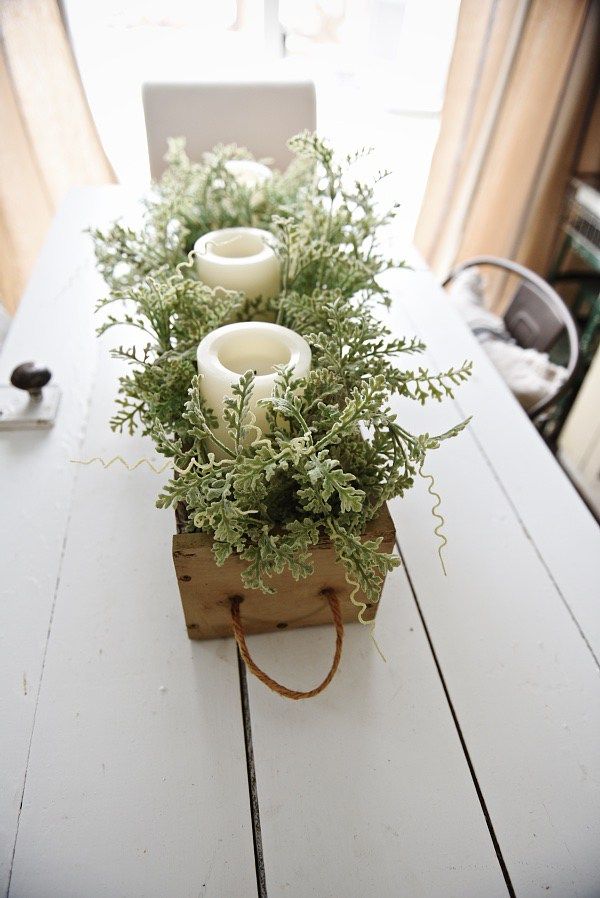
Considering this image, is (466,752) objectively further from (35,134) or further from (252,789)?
(35,134)

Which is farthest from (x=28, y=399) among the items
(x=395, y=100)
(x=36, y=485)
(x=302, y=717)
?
(x=395, y=100)

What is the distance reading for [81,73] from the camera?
1.91 metres

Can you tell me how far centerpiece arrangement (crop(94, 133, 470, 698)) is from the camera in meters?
0.49

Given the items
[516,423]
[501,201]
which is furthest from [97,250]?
[501,201]

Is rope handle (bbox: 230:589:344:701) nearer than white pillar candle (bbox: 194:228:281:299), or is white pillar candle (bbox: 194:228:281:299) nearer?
rope handle (bbox: 230:589:344:701)

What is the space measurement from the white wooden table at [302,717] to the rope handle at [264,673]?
6 centimetres

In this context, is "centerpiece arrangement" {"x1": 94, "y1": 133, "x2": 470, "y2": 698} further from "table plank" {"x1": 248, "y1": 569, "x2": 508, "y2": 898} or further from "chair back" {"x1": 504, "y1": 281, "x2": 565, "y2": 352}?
"chair back" {"x1": 504, "y1": 281, "x2": 565, "y2": 352}

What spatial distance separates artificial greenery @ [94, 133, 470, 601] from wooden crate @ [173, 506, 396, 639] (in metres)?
0.02

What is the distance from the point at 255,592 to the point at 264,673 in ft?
0.26

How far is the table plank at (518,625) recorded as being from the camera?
530 millimetres

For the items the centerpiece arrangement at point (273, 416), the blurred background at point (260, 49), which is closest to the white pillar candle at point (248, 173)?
the centerpiece arrangement at point (273, 416)

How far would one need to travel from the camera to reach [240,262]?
74 cm

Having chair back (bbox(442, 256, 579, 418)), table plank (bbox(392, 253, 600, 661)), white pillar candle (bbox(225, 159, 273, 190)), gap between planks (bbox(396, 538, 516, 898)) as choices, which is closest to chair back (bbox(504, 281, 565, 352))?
chair back (bbox(442, 256, 579, 418))

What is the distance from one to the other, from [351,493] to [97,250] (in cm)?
54
